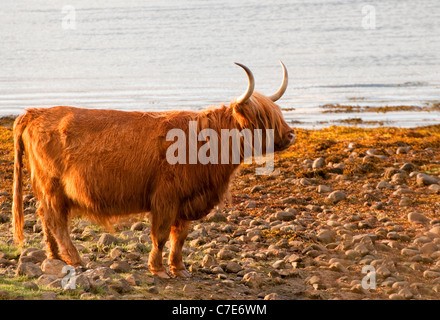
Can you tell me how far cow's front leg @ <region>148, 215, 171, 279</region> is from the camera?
18.7 feet

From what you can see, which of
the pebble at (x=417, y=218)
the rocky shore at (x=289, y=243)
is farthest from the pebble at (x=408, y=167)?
the pebble at (x=417, y=218)

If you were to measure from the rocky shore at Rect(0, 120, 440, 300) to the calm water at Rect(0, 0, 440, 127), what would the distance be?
5.73 m

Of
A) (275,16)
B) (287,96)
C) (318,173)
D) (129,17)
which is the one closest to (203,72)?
(287,96)

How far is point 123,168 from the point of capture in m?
5.71

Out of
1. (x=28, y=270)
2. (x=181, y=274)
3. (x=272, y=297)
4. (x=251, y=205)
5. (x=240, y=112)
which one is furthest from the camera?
(x=251, y=205)

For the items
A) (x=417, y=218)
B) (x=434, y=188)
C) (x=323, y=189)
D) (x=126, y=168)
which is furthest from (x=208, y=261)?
(x=434, y=188)

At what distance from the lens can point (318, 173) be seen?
374 inches

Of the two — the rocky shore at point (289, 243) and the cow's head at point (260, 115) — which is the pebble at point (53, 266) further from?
the cow's head at point (260, 115)

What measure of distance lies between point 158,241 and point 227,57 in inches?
938

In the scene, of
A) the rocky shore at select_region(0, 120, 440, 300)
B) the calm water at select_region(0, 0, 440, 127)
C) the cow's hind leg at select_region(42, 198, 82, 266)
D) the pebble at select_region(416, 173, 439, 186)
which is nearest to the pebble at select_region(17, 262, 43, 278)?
the rocky shore at select_region(0, 120, 440, 300)

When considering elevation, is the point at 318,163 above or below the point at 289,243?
above

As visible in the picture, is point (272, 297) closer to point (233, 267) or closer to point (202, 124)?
point (233, 267)
